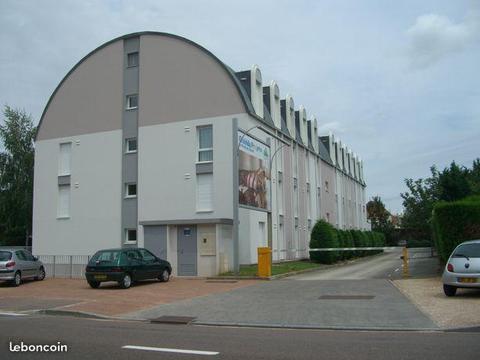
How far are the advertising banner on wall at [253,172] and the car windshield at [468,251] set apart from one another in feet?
39.8

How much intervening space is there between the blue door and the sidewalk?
227cm

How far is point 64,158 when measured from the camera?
35.2m

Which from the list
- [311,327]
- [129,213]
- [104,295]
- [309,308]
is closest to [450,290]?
[309,308]

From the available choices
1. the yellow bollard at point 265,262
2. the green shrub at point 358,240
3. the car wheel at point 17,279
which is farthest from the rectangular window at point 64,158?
the green shrub at point 358,240

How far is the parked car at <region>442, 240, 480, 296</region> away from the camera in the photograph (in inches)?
554

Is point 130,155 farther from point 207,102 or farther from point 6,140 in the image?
point 6,140

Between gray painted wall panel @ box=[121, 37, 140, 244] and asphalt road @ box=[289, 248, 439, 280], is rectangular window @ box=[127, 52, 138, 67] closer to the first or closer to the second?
gray painted wall panel @ box=[121, 37, 140, 244]

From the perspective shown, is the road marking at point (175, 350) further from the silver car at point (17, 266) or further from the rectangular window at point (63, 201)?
→ the rectangular window at point (63, 201)

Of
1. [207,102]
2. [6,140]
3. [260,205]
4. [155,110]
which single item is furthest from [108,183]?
[6,140]

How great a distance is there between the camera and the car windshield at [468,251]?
47.6 feet

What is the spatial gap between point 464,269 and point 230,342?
784cm

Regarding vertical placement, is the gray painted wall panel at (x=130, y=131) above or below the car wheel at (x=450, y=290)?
above

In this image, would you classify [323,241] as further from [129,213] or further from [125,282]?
[125,282]

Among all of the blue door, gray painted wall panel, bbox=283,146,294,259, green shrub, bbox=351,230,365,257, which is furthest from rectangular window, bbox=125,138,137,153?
green shrub, bbox=351,230,365,257
